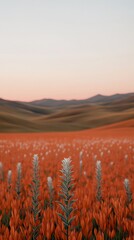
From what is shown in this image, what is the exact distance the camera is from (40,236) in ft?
7.91

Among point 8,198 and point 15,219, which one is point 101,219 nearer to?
point 15,219

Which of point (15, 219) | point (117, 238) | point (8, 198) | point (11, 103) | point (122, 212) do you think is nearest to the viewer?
point (117, 238)

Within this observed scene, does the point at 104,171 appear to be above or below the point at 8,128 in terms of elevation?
below

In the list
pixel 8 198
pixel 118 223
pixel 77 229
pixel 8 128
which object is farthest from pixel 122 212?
pixel 8 128

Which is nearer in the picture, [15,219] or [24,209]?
[15,219]

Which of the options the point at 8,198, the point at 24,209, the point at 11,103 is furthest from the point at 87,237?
the point at 11,103

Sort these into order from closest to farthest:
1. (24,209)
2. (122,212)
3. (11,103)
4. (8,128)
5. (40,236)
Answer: (40,236), (122,212), (24,209), (8,128), (11,103)

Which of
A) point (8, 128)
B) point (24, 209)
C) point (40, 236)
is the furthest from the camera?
point (8, 128)

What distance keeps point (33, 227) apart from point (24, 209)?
2.62ft

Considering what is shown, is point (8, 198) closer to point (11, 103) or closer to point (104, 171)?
point (104, 171)

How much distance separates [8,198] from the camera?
3.79 metres

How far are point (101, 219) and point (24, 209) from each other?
1.10m

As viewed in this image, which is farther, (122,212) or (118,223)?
(122,212)

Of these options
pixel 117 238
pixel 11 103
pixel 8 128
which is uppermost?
pixel 11 103
